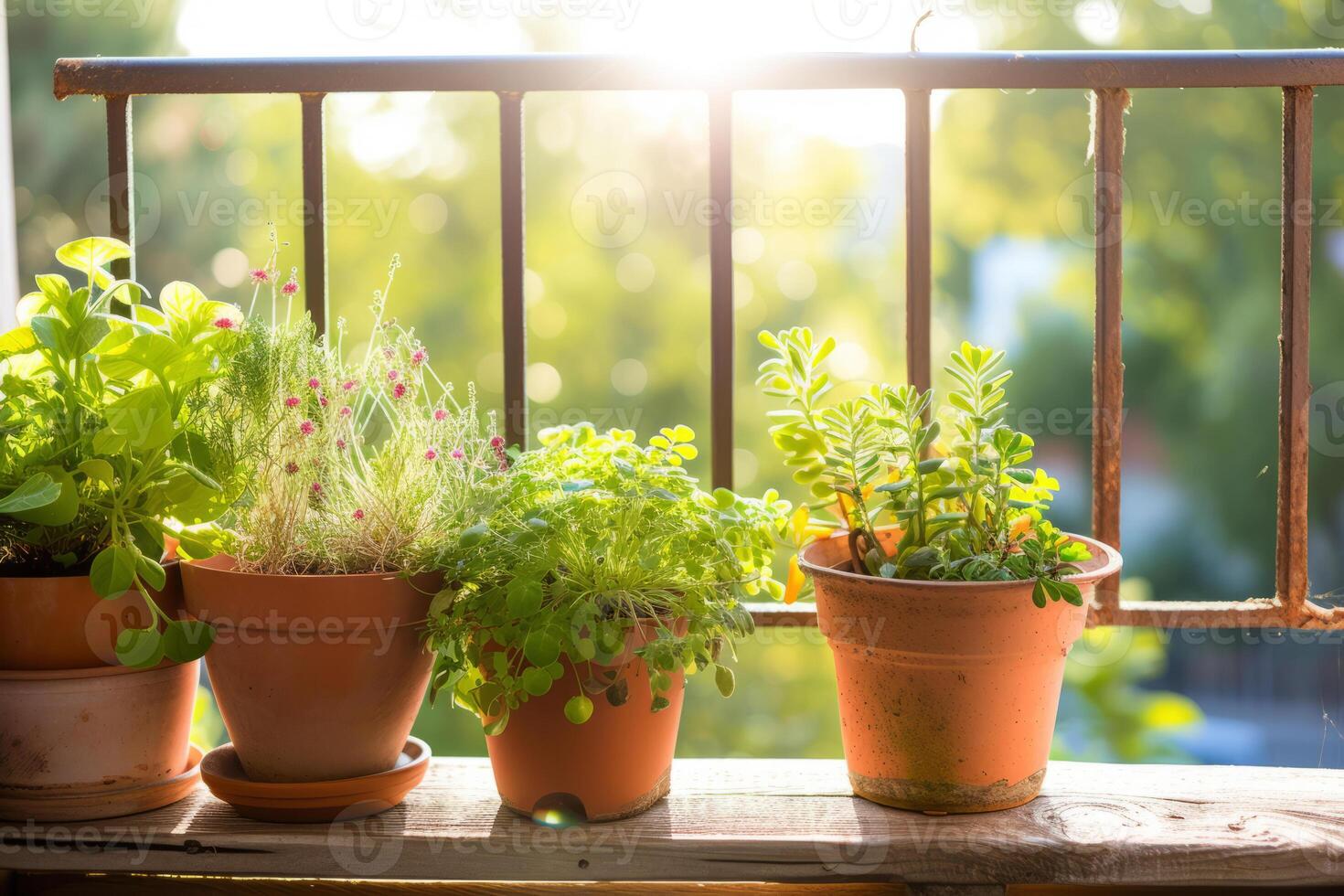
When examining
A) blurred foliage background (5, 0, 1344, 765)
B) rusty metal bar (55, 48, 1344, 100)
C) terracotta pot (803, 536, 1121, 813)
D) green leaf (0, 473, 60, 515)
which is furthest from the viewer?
blurred foliage background (5, 0, 1344, 765)

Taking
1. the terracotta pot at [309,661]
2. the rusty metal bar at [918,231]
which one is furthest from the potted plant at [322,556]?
the rusty metal bar at [918,231]

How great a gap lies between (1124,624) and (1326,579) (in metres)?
9.51

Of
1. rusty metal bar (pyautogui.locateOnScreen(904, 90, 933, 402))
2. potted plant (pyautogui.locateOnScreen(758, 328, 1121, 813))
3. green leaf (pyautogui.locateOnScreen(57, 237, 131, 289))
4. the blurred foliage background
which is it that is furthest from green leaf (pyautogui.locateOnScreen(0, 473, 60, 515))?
the blurred foliage background

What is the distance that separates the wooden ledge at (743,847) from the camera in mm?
996

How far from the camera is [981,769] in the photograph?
1072mm

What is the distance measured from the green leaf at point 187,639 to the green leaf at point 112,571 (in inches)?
2.8

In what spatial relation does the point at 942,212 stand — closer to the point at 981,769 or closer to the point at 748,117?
the point at 748,117

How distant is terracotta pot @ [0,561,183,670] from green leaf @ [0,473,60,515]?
0.10 meters

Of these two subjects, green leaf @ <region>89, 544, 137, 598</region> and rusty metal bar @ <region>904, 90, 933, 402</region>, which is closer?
green leaf @ <region>89, 544, 137, 598</region>

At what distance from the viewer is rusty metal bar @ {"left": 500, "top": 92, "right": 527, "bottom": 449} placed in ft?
4.37

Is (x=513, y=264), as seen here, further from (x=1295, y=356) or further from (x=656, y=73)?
(x=1295, y=356)

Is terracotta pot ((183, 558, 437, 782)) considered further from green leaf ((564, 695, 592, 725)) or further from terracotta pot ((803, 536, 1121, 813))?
terracotta pot ((803, 536, 1121, 813))

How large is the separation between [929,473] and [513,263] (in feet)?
2.00

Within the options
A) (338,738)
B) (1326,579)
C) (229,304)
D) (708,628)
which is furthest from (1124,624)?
(1326,579)
